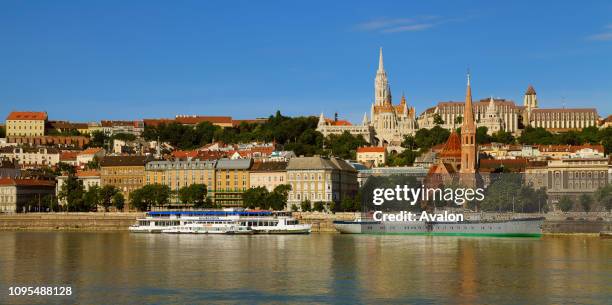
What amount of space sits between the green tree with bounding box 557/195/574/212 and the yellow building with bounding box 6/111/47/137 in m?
68.6

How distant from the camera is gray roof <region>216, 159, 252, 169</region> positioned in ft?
263

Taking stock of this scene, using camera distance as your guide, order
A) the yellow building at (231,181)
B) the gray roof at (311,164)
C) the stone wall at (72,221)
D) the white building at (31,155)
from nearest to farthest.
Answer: the stone wall at (72,221) → the gray roof at (311,164) → the yellow building at (231,181) → the white building at (31,155)

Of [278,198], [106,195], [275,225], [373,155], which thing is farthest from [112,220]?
[373,155]

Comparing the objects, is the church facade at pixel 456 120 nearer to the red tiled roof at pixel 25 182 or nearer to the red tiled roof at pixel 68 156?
the red tiled roof at pixel 68 156

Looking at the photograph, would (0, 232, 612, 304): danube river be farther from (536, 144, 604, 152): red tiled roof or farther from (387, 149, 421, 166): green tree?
(387, 149, 421, 166): green tree

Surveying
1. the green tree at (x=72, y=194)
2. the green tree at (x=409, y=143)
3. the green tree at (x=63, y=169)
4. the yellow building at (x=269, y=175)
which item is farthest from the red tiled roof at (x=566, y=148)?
the green tree at (x=72, y=194)

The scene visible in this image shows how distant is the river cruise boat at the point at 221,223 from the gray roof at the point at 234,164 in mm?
18117

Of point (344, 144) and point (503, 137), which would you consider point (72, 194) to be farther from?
point (503, 137)

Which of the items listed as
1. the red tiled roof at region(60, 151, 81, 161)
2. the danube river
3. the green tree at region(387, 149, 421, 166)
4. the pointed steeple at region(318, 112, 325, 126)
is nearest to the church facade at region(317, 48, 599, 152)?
the pointed steeple at region(318, 112, 325, 126)

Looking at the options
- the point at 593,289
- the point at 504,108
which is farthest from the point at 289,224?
the point at 504,108

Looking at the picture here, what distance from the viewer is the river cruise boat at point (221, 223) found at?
59188 mm

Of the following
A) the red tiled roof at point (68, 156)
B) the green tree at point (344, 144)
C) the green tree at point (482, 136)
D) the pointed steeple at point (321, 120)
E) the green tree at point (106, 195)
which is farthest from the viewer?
the pointed steeple at point (321, 120)

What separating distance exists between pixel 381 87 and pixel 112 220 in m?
73.4

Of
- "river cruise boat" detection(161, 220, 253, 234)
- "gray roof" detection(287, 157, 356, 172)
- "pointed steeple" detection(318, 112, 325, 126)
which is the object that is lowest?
"river cruise boat" detection(161, 220, 253, 234)
